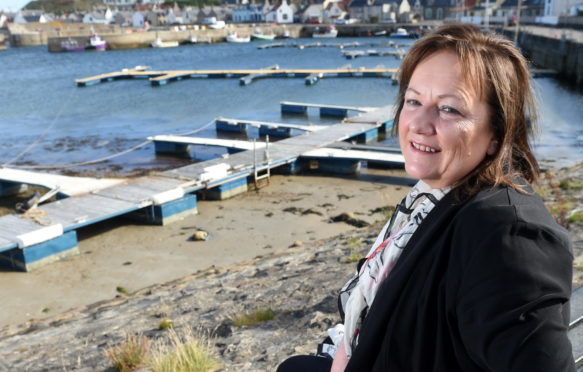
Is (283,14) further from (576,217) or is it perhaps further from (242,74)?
(576,217)

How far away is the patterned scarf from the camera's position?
1.58 meters

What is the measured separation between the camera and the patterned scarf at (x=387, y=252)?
1.58m

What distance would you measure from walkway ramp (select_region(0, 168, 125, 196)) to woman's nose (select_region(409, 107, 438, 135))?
1211cm

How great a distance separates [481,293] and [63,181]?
1393 centimetres

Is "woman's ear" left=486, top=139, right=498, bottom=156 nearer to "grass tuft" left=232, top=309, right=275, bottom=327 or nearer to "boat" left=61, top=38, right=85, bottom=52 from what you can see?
"grass tuft" left=232, top=309, right=275, bottom=327

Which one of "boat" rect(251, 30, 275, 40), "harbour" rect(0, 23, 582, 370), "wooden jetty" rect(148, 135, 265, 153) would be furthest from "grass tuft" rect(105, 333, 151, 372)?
"boat" rect(251, 30, 275, 40)

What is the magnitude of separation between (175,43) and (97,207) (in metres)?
72.6

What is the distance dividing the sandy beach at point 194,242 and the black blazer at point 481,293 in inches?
315

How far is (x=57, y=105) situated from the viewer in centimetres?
3316

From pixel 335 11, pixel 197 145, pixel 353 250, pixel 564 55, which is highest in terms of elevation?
pixel 335 11

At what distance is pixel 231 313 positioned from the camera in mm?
5660

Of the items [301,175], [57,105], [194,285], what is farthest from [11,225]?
[57,105]

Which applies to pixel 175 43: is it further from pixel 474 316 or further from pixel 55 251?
pixel 474 316

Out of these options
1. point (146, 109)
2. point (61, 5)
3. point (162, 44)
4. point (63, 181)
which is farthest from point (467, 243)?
point (61, 5)
